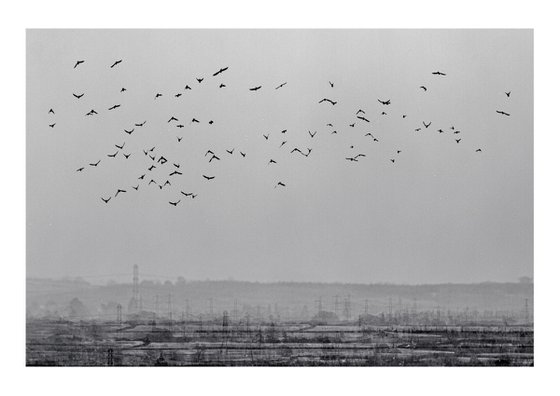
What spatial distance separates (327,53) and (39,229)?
11.9 ft

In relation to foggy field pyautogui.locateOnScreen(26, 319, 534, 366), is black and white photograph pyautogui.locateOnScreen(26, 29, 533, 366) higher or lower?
higher

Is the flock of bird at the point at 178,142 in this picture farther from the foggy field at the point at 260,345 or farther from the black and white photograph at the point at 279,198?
the foggy field at the point at 260,345

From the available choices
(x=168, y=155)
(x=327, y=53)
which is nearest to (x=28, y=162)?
(x=168, y=155)

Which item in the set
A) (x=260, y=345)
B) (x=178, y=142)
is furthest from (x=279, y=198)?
(x=260, y=345)

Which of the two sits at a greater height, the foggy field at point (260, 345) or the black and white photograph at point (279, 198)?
the black and white photograph at point (279, 198)

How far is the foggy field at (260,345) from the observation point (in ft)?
41.2

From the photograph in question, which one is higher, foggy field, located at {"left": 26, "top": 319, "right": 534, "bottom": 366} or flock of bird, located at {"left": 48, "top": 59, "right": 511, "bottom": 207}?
flock of bird, located at {"left": 48, "top": 59, "right": 511, "bottom": 207}

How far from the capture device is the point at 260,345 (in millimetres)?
12602

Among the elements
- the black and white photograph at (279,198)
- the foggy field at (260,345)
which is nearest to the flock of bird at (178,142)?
the black and white photograph at (279,198)

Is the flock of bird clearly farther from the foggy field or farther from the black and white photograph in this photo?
the foggy field

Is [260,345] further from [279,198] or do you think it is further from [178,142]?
[178,142]

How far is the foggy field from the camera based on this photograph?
12547 millimetres

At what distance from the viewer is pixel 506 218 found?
1261 cm

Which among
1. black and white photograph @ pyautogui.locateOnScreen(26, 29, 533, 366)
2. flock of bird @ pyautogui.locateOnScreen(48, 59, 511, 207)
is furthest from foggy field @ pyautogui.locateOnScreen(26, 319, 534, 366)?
flock of bird @ pyautogui.locateOnScreen(48, 59, 511, 207)
